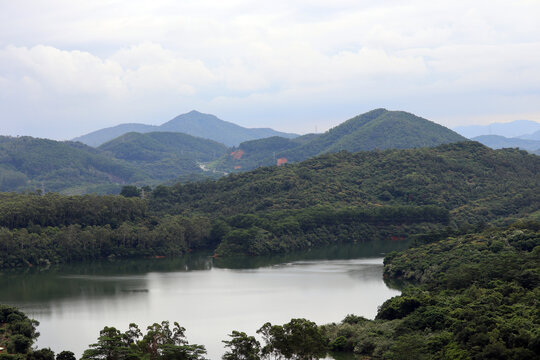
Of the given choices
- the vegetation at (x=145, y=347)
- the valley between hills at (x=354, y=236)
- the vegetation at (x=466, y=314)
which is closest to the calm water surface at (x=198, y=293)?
the valley between hills at (x=354, y=236)

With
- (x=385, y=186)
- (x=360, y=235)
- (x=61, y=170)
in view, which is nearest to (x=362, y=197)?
(x=385, y=186)

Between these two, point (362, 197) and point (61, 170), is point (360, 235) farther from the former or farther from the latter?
point (61, 170)

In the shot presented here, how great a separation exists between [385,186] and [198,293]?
143ft

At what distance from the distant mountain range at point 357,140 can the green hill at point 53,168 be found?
2934 centimetres

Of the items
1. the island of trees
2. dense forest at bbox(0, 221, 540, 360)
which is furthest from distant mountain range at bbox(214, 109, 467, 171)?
dense forest at bbox(0, 221, 540, 360)

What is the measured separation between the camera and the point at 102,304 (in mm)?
41812

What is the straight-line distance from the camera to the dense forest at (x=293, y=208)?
62688 millimetres

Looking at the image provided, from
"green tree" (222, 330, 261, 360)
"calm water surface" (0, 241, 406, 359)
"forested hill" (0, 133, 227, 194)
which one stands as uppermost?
"forested hill" (0, 133, 227, 194)

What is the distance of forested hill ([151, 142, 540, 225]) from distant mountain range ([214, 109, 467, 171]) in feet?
177

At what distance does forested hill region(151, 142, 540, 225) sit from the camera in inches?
3071

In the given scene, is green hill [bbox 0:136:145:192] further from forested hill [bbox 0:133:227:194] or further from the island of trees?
the island of trees

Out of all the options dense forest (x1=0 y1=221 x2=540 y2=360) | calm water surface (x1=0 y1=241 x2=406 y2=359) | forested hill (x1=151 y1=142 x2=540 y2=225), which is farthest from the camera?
forested hill (x1=151 y1=142 x2=540 y2=225)

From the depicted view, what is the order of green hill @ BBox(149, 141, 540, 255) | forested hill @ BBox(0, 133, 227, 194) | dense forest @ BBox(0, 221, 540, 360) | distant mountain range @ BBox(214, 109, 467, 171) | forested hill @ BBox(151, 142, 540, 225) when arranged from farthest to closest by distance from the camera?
distant mountain range @ BBox(214, 109, 467, 171)
forested hill @ BBox(0, 133, 227, 194)
forested hill @ BBox(151, 142, 540, 225)
green hill @ BBox(149, 141, 540, 255)
dense forest @ BBox(0, 221, 540, 360)

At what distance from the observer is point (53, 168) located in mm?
149750
